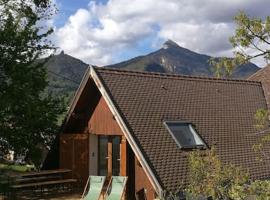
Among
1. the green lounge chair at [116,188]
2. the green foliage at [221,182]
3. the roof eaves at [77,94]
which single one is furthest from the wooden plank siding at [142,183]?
the roof eaves at [77,94]

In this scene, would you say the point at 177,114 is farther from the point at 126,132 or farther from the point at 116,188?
the point at 116,188

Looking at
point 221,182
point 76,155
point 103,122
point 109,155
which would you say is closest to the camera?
point 221,182

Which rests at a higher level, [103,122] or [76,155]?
[103,122]

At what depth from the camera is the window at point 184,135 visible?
1671 cm

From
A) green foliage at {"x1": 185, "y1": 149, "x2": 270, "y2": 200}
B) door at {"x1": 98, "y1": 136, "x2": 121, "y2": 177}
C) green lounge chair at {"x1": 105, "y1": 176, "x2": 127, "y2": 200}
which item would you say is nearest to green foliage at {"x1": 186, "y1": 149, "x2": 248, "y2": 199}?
green foliage at {"x1": 185, "y1": 149, "x2": 270, "y2": 200}

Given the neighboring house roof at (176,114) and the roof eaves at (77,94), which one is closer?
the neighboring house roof at (176,114)

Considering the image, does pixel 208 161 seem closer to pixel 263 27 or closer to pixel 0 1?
pixel 263 27

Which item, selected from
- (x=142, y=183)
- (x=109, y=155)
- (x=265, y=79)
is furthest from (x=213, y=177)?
(x=265, y=79)

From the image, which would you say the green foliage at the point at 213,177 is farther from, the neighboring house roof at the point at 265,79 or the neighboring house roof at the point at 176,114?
the neighboring house roof at the point at 265,79

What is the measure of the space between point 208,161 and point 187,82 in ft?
34.3

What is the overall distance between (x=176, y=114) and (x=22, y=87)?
6.31m

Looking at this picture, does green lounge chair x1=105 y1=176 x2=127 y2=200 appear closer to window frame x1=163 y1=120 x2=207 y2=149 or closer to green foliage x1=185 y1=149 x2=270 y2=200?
window frame x1=163 y1=120 x2=207 y2=149

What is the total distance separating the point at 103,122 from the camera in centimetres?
1873

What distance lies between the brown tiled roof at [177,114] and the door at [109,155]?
209cm
